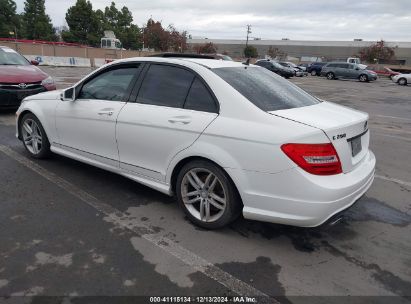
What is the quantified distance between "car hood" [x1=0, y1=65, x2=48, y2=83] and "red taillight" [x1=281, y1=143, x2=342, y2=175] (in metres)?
7.40

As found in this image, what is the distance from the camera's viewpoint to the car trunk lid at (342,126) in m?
3.31

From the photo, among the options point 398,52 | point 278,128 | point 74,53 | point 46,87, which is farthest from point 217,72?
point 398,52

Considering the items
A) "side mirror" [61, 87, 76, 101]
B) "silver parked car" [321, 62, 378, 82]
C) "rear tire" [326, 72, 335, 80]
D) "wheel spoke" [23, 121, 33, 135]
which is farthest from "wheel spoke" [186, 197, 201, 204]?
"rear tire" [326, 72, 335, 80]

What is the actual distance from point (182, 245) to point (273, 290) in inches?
37.3

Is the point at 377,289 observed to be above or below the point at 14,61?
below

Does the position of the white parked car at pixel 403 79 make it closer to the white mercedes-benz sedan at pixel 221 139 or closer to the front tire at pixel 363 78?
the front tire at pixel 363 78

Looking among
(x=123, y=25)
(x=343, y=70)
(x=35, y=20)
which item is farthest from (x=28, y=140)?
(x=123, y=25)

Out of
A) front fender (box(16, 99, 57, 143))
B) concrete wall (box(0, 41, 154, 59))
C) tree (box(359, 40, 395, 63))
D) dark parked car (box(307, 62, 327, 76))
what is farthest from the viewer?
tree (box(359, 40, 395, 63))

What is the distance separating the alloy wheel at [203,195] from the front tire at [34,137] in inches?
106

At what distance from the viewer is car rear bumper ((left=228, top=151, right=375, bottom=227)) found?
3143 millimetres

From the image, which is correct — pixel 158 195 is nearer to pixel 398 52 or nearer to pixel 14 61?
pixel 14 61

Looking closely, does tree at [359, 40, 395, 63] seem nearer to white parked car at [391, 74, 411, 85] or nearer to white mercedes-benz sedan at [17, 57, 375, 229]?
white parked car at [391, 74, 411, 85]

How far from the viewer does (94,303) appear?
8.83 feet

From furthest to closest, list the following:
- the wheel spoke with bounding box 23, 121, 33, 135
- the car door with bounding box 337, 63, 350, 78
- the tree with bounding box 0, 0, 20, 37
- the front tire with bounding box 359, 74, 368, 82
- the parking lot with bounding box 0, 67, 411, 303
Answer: the tree with bounding box 0, 0, 20, 37, the car door with bounding box 337, 63, 350, 78, the front tire with bounding box 359, 74, 368, 82, the wheel spoke with bounding box 23, 121, 33, 135, the parking lot with bounding box 0, 67, 411, 303
